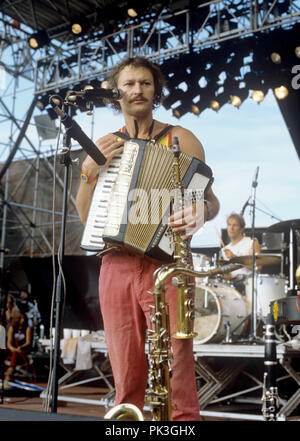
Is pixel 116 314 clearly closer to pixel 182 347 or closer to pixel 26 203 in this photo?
pixel 182 347

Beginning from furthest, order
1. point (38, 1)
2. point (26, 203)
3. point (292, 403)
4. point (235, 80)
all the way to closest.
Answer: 1. point (26, 203)
2. point (38, 1)
3. point (235, 80)
4. point (292, 403)

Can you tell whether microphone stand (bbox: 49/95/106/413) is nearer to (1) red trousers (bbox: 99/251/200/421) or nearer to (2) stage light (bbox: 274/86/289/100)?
(1) red trousers (bbox: 99/251/200/421)

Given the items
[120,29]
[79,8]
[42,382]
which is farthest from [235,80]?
[42,382]

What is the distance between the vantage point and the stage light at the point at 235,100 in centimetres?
594

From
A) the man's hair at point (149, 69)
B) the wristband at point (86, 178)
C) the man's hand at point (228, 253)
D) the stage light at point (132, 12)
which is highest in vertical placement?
the stage light at point (132, 12)

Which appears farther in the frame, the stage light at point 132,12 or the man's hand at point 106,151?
the stage light at point 132,12

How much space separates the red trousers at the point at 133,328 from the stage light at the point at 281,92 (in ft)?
13.3

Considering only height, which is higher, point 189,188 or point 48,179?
point 48,179

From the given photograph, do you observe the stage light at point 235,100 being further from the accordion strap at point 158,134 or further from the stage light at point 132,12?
the accordion strap at point 158,134

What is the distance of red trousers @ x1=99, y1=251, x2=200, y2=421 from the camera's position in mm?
1863

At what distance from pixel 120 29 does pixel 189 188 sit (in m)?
5.48

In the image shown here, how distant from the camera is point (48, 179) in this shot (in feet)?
40.0

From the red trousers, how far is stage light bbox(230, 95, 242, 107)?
14.4 feet

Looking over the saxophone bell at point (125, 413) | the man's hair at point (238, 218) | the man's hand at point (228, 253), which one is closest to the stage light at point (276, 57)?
the man's hair at point (238, 218)
